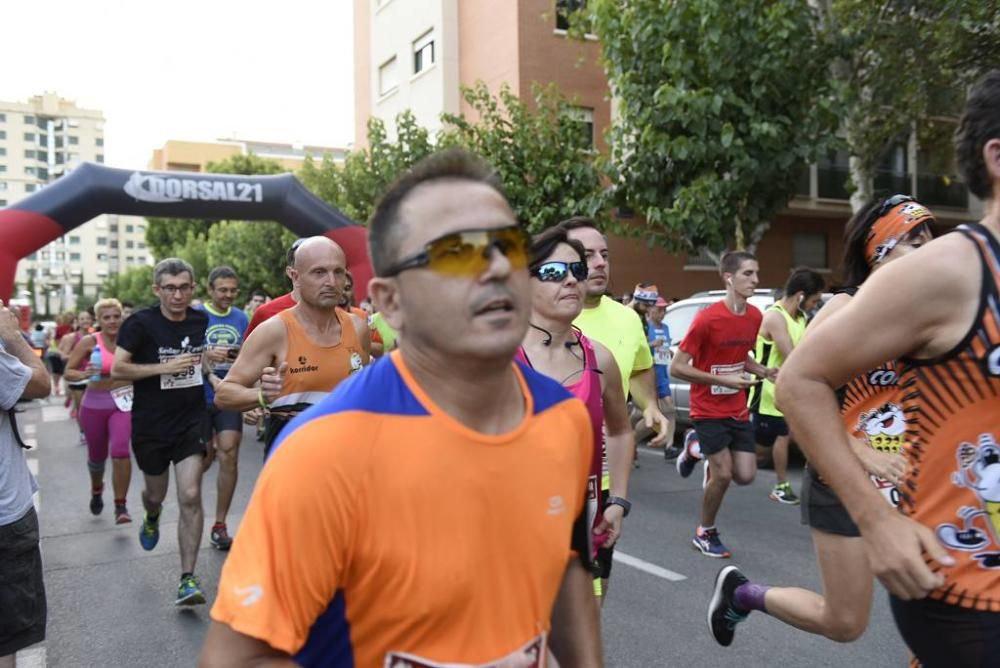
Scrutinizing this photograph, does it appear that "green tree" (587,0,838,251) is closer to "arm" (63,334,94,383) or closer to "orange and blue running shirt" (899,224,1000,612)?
"arm" (63,334,94,383)

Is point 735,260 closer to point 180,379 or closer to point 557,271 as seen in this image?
point 557,271

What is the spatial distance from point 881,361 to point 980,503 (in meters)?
0.39

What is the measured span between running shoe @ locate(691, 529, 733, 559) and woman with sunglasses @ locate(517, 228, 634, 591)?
3.01 metres

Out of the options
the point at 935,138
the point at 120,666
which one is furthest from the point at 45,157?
the point at 120,666

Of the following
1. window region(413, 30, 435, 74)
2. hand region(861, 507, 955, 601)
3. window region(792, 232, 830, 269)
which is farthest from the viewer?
window region(413, 30, 435, 74)

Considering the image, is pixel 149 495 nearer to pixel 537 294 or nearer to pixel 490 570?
pixel 537 294

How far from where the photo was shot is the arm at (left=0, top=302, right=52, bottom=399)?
344 centimetres

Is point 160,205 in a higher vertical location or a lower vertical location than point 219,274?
higher

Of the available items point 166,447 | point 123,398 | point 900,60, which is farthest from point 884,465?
point 900,60

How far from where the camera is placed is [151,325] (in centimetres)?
617

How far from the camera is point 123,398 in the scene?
782 centimetres

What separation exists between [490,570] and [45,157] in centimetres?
14543

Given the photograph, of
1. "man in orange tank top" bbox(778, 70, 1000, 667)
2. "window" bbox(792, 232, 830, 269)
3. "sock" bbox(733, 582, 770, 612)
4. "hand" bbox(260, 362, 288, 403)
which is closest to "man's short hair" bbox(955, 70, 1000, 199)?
"man in orange tank top" bbox(778, 70, 1000, 667)

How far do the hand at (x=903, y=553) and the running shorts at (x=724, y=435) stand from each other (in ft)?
15.2
